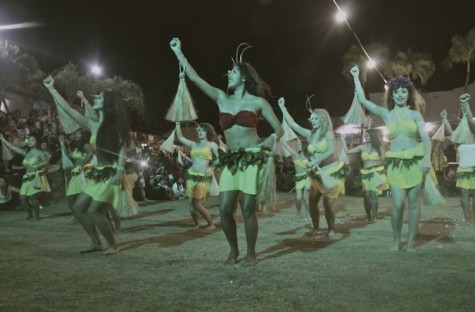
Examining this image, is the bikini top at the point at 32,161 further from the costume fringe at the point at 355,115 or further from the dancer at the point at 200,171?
the costume fringe at the point at 355,115

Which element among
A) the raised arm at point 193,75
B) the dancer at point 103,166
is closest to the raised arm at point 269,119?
the raised arm at point 193,75

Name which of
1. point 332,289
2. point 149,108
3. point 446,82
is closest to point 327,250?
point 332,289

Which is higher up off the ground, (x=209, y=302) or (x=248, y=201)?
(x=248, y=201)

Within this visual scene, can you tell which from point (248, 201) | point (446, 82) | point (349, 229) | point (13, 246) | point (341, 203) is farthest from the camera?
point (446, 82)

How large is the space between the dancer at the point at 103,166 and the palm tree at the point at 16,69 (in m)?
16.4

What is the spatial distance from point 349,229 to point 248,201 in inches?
160

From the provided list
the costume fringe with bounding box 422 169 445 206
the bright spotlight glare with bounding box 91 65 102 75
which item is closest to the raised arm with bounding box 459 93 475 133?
the costume fringe with bounding box 422 169 445 206

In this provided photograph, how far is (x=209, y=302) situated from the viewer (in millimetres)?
4023

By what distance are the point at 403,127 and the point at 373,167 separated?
11.9 feet

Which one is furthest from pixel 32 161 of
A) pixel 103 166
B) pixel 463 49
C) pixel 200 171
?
pixel 463 49

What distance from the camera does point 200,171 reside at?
9414mm

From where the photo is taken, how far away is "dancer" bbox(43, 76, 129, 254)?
6184 millimetres

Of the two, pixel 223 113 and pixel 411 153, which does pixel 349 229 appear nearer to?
pixel 411 153

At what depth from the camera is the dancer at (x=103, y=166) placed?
20.3 ft
